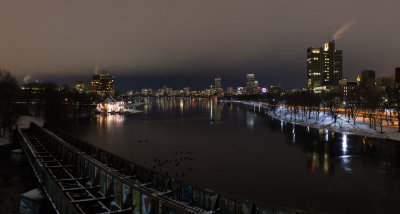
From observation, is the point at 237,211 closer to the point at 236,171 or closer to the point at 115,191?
the point at 115,191

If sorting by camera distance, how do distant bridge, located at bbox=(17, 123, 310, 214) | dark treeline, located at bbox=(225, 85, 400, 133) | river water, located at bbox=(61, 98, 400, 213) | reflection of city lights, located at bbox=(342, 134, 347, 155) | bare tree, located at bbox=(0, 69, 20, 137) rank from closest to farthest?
1. distant bridge, located at bbox=(17, 123, 310, 214)
2. river water, located at bbox=(61, 98, 400, 213)
3. reflection of city lights, located at bbox=(342, 134, 347, 155)
4. bare tree, located at bbox=(0, 69, 20, 137)
5. dark treeline, located at bbox=(225, 85, 400, 133)

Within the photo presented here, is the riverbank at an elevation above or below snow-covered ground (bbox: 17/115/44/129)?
below

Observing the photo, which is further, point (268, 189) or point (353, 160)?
point (353, 160)

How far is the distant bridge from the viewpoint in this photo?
36.1 ft

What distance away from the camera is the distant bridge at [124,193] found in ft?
36.1

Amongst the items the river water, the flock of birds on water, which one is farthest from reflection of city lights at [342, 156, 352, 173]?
Result: the flock of birds on water

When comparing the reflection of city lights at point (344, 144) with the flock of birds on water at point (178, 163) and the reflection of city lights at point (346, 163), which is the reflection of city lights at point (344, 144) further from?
→ the flock of birds on water at point (178, 163)

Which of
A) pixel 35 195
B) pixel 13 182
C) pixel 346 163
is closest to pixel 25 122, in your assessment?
pixel 13 182

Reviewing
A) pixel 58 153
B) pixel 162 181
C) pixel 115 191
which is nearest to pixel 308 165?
pixel 162 181

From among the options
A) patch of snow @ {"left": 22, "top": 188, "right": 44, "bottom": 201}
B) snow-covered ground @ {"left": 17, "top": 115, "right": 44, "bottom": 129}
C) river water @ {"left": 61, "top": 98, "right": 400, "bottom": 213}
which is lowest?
river water @ {"left": 61, "top": 98, "right": 400, "bottom": 213}

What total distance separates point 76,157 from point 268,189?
14087mm

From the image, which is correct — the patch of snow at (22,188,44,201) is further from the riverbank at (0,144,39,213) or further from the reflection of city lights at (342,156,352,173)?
the reflection of city lights at (342,156,352,173)

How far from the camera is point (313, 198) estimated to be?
57.0 feet

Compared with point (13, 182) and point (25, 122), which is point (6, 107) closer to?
point (25, 122)
